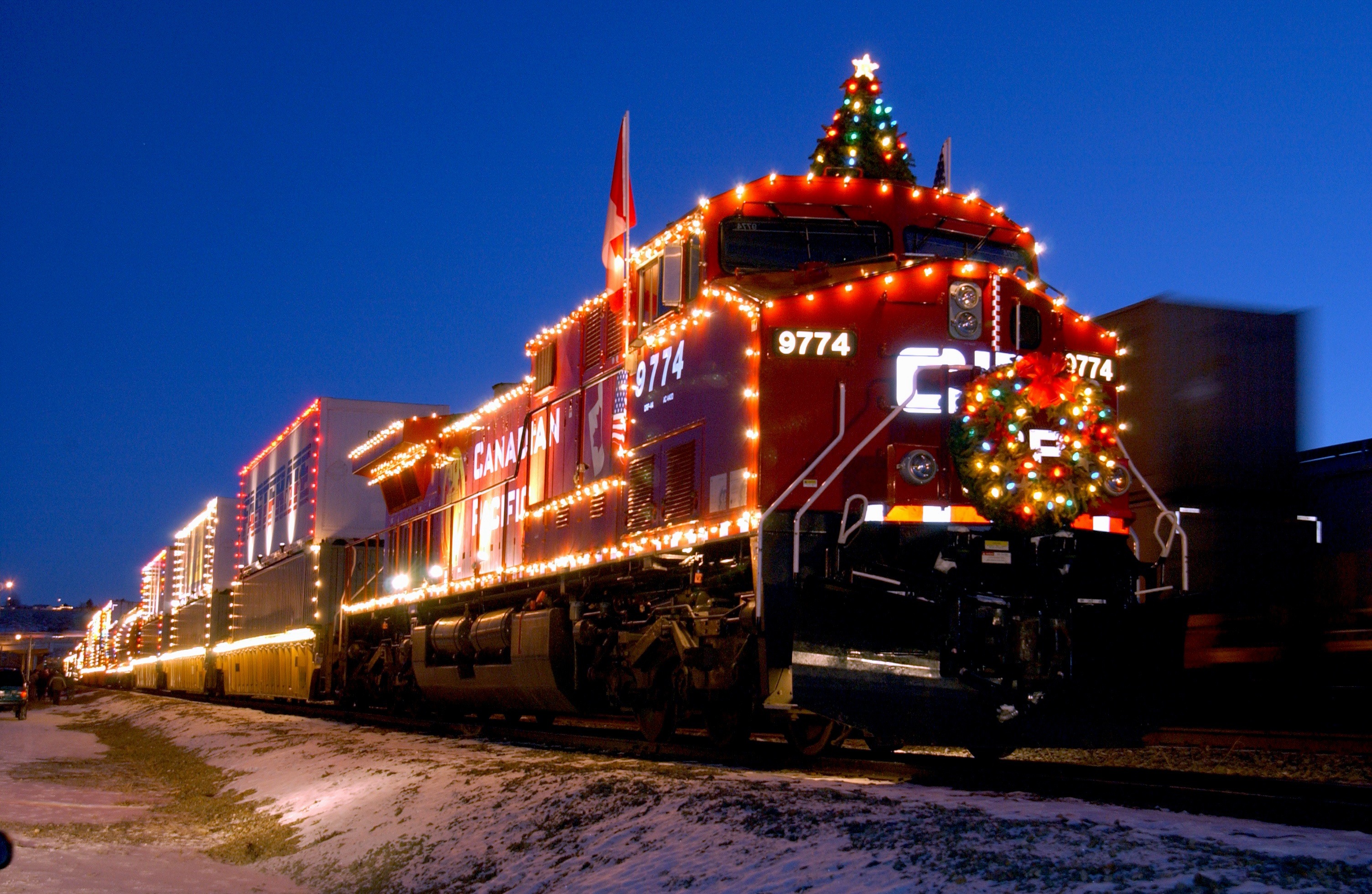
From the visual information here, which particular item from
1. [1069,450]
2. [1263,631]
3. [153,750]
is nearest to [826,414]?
[1069,450]

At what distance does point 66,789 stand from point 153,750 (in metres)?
5.31

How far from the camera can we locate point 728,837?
5422 millimetres

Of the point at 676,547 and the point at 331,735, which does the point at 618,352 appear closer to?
the point at 676,547

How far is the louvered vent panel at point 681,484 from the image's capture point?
8.44 metres

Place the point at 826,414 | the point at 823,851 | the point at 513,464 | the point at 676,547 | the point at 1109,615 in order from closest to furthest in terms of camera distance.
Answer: the point at 823,851
the point at 1109,615
the point at 826,414
the point at 676,547
the point at 513,464

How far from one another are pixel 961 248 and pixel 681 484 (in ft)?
8.42

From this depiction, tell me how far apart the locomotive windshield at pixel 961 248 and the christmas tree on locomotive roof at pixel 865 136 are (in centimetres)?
184

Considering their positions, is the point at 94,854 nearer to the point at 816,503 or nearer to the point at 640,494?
the point at 640,494

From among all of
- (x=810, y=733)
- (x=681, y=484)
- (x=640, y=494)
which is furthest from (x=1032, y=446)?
(x=640, y=494)

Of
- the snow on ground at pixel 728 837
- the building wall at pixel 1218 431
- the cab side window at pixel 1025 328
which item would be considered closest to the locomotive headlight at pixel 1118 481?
the cab side window at pixel 1025 328

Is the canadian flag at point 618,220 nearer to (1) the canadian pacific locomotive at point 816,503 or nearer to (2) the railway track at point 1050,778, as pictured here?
(1) the canadian pacific locomotive at point 816,503

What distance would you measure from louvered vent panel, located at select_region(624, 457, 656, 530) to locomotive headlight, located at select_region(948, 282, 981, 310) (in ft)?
8.58

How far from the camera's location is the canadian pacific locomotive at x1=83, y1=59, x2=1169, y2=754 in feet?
22.3

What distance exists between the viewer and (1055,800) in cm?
562
